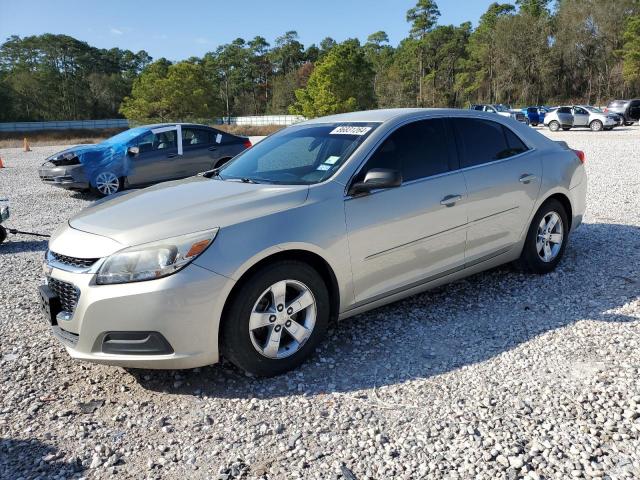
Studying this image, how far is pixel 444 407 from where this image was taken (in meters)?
3.05

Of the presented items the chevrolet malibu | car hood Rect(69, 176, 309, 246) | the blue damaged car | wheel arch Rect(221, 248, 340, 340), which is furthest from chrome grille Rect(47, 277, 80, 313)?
the blue damaged car

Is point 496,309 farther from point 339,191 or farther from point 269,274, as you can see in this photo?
point 269,274

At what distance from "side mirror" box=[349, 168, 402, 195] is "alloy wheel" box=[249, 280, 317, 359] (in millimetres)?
795

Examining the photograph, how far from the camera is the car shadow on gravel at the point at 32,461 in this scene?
2.59 metres

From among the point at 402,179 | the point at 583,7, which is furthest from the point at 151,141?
the point at 583,7

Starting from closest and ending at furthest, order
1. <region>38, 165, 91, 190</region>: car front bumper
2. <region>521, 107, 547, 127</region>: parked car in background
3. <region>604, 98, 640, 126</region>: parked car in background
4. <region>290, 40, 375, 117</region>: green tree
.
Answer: <region>38, 165, 91, 190</region>: car front bumper < <region>604, 98, 640, 126</region>: parked car in background < <region>521, 107, 547, 127</region>: parked car in background < <region>290, 40, 375, 117</region>: green tree

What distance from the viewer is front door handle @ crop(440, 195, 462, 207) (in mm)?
4156

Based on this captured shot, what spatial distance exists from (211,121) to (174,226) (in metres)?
69.9

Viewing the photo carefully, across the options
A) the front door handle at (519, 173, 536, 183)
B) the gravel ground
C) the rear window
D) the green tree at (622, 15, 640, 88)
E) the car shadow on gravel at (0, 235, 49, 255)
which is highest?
the green tree at (622, 15, 640, 88)

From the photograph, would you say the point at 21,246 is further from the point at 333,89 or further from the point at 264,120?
the point at 264,120

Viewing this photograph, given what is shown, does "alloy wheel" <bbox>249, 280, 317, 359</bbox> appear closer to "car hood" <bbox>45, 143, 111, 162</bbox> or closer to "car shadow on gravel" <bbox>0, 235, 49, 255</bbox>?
"car shadow on gravel" <bbox>0, 235, 49, 255</bbox>

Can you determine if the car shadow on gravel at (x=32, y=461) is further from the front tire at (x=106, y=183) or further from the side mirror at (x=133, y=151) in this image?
the side mirror at (x=133, y=151)

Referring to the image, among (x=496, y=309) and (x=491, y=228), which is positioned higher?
(x=491, y=228)

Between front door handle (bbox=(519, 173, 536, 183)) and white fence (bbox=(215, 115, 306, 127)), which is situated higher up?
white fence (bbox=(215, 115, 306, 127))
